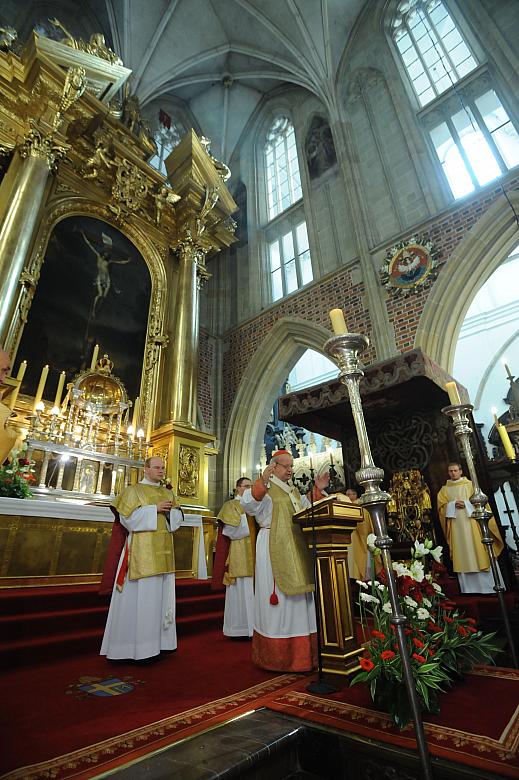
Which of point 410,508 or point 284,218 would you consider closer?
point 410,508

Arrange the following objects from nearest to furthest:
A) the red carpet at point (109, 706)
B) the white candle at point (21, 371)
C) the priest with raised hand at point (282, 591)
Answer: the red carpet at point (109, 706), the priest with raised hand at point (282, 591), the white candle at point (21, 371)

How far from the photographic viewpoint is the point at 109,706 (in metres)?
2.08

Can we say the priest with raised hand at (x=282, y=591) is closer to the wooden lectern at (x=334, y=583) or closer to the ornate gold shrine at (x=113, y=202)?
the wooden lectern at (x=334, y=583)

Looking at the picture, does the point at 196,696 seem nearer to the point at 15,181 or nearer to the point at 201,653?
the point at 201,653

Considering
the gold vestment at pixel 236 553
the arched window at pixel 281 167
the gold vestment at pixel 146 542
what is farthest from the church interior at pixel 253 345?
the gold vestment at pixel 236 553

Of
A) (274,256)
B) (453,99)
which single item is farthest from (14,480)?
(453,99)

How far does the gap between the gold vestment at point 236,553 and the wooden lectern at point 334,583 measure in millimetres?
1575

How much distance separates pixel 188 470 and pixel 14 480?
2.96 metres

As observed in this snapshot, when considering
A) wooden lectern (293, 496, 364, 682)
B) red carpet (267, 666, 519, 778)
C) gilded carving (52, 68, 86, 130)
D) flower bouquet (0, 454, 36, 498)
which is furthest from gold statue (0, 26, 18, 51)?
red carpet (267, 666, 519, 778)

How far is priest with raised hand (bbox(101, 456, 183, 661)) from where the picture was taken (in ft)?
9.84

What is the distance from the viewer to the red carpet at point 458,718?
142cm

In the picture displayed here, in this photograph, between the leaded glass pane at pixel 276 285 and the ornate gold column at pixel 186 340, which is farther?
the leaded glass pane at pixel 276 285

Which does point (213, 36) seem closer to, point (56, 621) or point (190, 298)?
point (190, 298)

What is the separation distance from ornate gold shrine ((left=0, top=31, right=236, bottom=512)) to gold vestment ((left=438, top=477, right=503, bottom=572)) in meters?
3.88
